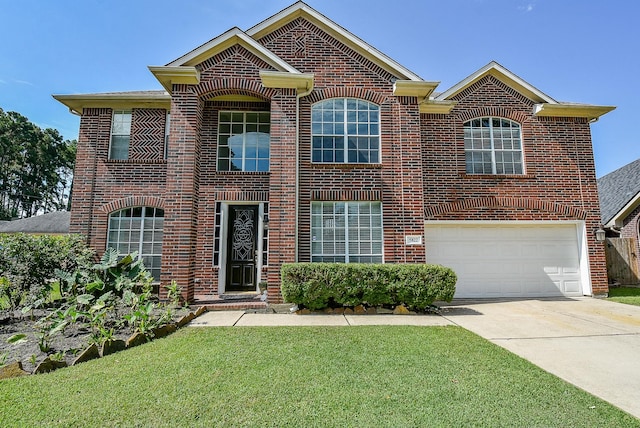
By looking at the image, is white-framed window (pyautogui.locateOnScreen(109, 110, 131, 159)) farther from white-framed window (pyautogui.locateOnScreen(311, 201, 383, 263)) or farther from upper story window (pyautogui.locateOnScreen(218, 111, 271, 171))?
white-framed window (pyautogui.locateOnScreen(311, 201, 383, 263))

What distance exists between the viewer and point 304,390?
337 cm

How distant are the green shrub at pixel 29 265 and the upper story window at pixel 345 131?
6478 mm

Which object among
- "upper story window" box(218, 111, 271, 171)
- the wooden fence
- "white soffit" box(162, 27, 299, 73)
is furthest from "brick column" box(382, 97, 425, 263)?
the wooden fence

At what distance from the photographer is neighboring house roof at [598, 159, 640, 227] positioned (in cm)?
1326

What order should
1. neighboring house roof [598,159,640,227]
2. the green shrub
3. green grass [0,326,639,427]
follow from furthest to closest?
neighboring house roof [598,159,640,227], the green shrub, green grass [0,326,639,427]

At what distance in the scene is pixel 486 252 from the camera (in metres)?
9.98

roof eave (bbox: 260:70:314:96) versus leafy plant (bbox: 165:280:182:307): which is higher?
roof eave (bbox: 260:70:314:96)

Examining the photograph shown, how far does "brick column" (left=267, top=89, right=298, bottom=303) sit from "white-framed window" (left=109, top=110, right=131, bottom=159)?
500 cm

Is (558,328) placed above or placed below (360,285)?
below

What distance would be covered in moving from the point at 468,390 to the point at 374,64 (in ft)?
28.4

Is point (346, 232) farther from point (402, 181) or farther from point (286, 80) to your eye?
point (286, 80)

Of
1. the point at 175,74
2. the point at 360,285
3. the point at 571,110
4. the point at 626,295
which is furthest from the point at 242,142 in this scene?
the point at 626,295

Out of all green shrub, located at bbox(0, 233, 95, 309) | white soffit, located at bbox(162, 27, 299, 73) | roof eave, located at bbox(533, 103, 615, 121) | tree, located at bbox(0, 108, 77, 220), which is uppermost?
tree, located at bbox(0, 108, 77, 220)

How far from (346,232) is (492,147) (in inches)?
230
